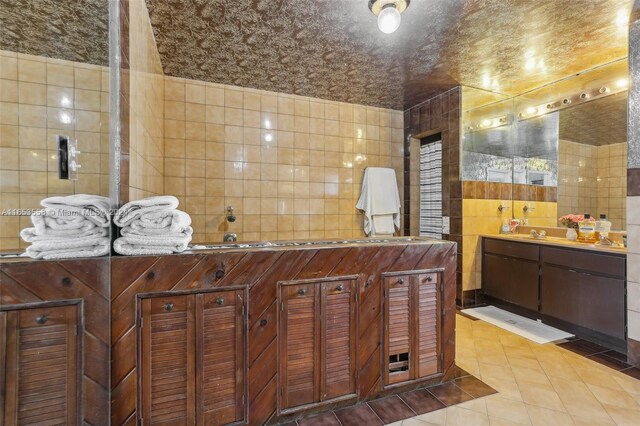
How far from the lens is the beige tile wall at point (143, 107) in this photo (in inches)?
68.3

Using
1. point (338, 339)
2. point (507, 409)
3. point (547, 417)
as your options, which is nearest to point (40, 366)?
point (338, 339)

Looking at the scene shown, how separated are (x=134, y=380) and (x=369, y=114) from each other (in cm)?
365

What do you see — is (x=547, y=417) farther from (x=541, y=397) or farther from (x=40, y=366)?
(x=40, y=366)

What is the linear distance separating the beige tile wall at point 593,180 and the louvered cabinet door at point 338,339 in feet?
8.97

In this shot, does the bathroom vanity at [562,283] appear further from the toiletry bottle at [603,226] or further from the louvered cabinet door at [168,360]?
the louvered cabinet door at [168,360]

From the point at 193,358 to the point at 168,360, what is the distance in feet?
0.36

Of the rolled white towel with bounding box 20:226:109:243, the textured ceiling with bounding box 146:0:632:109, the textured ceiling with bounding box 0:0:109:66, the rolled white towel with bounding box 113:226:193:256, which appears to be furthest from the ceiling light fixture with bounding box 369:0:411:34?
the rolled white towel with bounding box 20:226:109:243

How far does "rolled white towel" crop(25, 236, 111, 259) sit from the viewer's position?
47.5 inches

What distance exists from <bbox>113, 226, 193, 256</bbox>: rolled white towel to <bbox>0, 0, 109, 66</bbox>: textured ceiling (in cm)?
93

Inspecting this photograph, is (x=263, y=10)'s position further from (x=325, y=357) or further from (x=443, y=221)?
(x=443, y=221)

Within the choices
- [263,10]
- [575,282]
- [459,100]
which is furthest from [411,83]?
[575,282]

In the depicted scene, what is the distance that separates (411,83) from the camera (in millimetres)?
3289

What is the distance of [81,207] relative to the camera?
129 cm

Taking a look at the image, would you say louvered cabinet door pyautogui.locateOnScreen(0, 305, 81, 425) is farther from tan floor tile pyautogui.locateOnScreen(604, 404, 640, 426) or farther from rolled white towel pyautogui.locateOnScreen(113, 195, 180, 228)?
tan floor tile pyautogui.locateOnScreen(604, 404, 640, 426)
